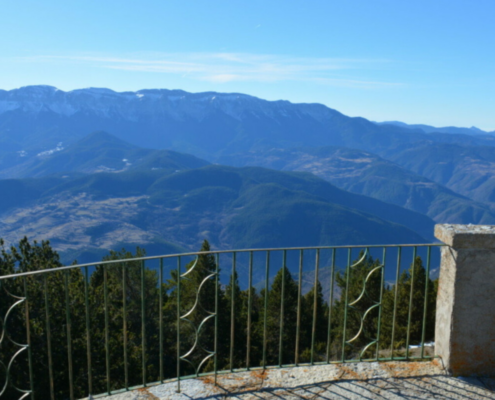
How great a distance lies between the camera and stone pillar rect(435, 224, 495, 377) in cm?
422

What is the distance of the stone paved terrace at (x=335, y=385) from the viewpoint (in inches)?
162

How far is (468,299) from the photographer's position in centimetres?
428

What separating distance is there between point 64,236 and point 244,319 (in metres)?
177

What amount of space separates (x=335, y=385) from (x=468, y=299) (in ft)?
4.60

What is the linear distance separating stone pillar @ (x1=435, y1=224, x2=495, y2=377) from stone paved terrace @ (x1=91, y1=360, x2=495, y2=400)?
0.57 feet

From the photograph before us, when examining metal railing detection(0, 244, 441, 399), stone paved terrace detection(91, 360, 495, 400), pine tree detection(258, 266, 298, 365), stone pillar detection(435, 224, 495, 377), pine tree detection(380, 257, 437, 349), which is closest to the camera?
stone paved terrace detection(91, 360, 495, 400)

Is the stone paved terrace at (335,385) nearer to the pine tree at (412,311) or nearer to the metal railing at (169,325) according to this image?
the metal railing at (169,325)

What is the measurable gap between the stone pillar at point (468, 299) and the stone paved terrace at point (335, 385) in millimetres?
174

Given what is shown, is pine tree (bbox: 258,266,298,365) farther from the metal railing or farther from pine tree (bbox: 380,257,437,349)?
pine tree (bbox: 380,257,437,349)

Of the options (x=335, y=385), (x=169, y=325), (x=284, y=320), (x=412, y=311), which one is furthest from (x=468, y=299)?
(x=284, y=320)

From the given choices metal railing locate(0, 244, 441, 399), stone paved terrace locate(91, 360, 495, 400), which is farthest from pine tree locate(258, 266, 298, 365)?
stone paved terrace locate(91, 360, 495, 400)

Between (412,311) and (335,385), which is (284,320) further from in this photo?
(335,385)

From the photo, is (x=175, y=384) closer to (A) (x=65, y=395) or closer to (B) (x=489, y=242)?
(B) (x=489, y=242)

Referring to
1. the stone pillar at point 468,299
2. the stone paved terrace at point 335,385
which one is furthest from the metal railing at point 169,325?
the stone pillar at point 468,299
